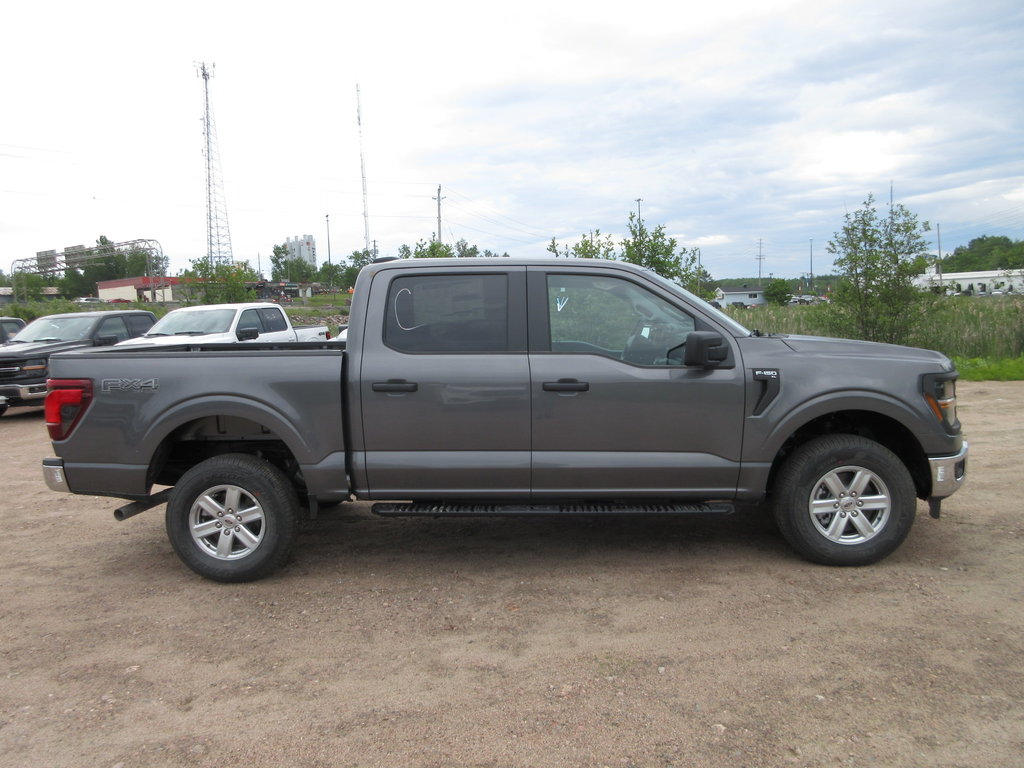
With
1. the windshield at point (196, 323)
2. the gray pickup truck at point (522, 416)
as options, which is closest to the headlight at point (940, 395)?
the gray pickup truck at point (522, 416)

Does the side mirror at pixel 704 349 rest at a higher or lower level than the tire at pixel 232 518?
higher

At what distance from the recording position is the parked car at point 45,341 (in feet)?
38.6

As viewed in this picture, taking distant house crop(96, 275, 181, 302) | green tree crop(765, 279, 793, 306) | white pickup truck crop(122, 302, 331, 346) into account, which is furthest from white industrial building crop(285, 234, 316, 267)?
white pickup truck crop(122, 302, 331, 346)

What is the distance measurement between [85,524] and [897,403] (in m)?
6.21

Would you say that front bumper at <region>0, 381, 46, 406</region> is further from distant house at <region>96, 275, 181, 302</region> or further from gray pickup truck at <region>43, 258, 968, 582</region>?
distant house at <region>96, 275, 181, 302</region>

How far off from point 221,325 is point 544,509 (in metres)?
9.71

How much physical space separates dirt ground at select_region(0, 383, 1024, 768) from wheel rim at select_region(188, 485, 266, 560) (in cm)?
25

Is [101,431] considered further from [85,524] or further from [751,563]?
[751,563]

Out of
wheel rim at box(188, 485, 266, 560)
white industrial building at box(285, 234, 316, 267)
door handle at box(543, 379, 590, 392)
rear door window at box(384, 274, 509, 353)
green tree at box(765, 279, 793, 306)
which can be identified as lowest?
wheel rim at box(188, 485, 266, 560)

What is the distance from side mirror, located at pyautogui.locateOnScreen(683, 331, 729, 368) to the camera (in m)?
4.36

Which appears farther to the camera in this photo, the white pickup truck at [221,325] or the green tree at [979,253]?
the green tree at [979,253]

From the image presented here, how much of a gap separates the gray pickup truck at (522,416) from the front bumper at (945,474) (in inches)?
0.7

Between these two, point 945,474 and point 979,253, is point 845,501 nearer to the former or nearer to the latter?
point 945,474

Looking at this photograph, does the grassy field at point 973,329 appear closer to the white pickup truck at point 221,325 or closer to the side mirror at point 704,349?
the white pickup truck at point 221,325
